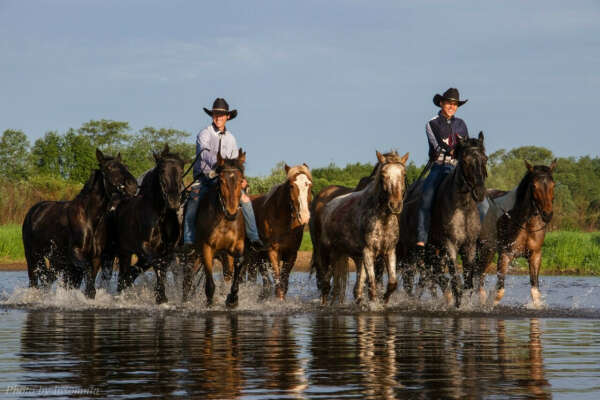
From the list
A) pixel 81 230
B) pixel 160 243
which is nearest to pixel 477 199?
pixel 160 243

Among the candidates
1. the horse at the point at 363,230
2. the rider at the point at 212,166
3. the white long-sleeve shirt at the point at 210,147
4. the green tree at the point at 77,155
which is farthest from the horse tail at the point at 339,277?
the green tree at the point at 77,155

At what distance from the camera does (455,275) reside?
14.4 metres

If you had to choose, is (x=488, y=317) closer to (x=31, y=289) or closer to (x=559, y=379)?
(x=559, y=379)

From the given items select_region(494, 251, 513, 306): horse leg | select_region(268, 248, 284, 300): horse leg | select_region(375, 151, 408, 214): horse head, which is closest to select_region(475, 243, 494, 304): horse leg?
select_region(494, 251, 513, 306): horse leg

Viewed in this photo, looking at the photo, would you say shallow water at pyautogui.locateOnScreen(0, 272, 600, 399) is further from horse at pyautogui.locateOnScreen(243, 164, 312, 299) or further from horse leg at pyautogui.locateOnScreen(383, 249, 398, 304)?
horse at pyautogui.locateOnScreen(243, 164, 312, 299)

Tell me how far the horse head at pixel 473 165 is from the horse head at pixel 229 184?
3.29 m

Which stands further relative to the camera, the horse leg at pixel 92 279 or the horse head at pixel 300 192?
the horse leg at pixel 92 279

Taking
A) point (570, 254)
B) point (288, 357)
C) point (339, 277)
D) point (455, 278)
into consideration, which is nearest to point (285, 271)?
point (339, 277)

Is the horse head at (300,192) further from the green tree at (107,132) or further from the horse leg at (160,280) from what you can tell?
the green tree at (107,132)

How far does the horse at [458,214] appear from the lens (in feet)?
45.1

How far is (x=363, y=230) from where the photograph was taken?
13969mm

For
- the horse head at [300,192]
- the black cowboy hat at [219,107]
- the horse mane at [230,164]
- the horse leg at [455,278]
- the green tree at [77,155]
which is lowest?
the horse leg at [455,278]

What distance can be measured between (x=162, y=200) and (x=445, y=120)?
4732 mm

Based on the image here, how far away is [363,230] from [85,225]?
466 centimetres
